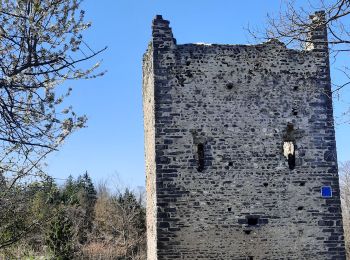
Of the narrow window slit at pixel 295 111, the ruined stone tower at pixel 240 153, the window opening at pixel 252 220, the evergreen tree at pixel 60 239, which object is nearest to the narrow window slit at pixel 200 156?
the ruined stone tower at pixel 240 153

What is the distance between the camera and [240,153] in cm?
1270

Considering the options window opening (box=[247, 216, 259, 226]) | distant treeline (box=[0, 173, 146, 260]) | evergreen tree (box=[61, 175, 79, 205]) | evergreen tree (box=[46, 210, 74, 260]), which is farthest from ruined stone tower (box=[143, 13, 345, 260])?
evergreen tree (box=[61, 175, 79, 205])

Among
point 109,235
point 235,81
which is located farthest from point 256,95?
point 109,235

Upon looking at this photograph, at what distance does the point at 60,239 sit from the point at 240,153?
572 inches

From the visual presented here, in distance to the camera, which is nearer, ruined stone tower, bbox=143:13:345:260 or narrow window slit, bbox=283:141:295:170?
ruined stone tower, bbox=143:13:345:260

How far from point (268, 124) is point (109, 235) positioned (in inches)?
892

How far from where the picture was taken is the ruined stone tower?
→ 12.3 meters

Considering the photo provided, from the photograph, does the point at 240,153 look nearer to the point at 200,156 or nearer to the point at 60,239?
the point at 200,156

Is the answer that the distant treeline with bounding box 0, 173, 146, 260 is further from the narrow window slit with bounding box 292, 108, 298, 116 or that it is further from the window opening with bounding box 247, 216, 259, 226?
the narrow window slit with bounding box 292, 108, 298, 116

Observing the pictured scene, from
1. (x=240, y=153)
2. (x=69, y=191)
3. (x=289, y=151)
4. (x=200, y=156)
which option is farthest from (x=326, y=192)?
(x=69, y=191)

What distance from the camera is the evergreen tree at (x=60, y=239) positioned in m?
23.5

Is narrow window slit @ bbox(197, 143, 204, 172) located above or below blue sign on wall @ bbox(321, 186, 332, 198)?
above

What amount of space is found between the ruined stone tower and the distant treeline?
2891mm

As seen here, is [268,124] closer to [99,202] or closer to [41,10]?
[41,10]
